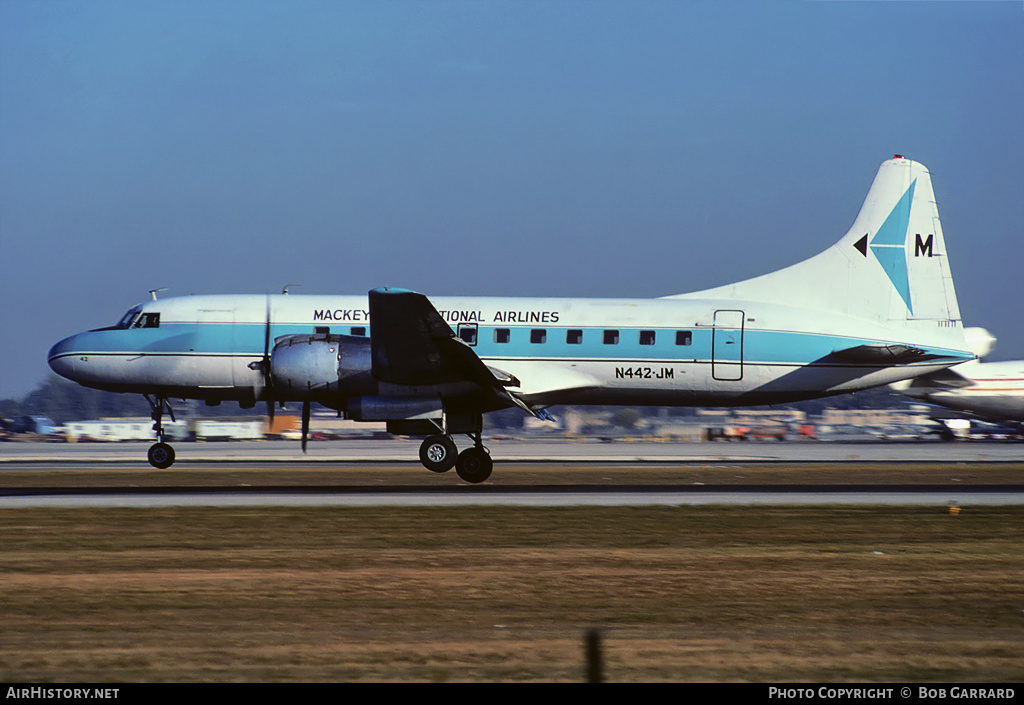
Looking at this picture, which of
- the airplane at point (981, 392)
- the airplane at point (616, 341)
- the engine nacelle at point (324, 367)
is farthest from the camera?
the airplane at point (981, 392)

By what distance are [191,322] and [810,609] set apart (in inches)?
825

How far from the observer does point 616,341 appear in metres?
28.0

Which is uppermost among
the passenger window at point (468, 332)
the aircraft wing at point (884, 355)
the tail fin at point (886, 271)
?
the tail fin at point (886, 271)

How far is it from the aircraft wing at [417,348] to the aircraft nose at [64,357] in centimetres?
974

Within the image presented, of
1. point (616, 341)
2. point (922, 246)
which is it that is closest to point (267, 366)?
point (616, 341)

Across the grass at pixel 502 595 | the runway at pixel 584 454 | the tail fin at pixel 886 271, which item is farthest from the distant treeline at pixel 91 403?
the grass at pixel 502 595

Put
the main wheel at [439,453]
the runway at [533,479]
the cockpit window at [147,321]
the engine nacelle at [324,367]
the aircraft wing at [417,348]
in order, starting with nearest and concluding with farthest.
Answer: the runway at [533,479], the aircraft wing at [417,348], the engine nacelle at [324,367], the main wheel at [439,453], the cockpit window at [147,321]

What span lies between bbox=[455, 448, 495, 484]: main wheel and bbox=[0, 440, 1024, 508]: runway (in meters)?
0.26

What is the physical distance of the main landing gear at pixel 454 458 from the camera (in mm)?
26250

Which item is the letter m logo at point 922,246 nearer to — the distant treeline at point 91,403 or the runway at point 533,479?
the runway at point 533,479

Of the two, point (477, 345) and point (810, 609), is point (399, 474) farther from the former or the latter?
point (810, 609)

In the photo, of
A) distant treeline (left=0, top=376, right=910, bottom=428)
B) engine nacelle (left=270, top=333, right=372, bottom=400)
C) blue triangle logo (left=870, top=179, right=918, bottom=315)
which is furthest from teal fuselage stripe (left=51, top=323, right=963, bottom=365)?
distant treeline (left=0, top=376, right=910, bottom=428)

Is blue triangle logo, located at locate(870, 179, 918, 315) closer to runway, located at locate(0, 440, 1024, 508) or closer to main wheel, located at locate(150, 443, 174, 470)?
runway, located at locate(0, 440, 1024, 508)

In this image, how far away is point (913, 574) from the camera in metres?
13.9
